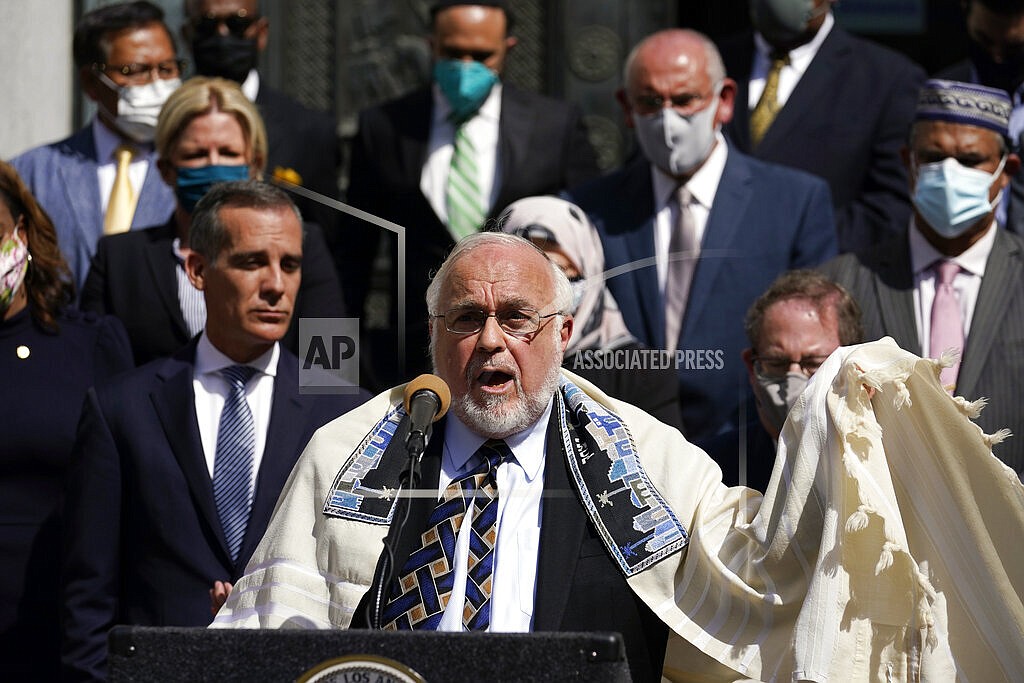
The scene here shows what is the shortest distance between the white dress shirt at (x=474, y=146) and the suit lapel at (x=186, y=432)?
1772 millimetres

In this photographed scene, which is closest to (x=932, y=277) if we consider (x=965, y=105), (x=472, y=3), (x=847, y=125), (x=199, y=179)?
(x=965, y=105)

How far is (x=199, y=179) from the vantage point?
6.19 meters

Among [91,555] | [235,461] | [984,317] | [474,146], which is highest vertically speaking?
[474,146]

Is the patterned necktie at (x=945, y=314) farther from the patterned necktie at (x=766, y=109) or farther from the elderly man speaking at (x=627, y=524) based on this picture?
the elderly man speaking at (x=627, y=524)

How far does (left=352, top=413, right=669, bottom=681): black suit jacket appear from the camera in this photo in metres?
4.43

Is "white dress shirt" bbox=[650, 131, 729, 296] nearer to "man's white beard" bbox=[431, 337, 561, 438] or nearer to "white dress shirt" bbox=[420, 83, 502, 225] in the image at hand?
"white dress shirt" bbox=[420, 83, 502, 225]

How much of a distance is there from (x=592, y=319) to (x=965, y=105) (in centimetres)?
161

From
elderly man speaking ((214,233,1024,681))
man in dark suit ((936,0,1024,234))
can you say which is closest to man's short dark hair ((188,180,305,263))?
elderly man speaking ((214,233,1024,681))

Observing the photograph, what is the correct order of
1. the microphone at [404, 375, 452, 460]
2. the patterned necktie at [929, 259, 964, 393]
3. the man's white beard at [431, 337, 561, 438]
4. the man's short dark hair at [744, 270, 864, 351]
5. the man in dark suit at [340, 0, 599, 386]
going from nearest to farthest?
the microphone at [404, 375, 452, 460] < the man's white beard at [431, 337, 561, 438] < the man's short dark hair at [744, 270, 864, 351] < the patterned necktie at [929, 259, 964, 393] < the man in dark suit at [340, 0, 599, 386]

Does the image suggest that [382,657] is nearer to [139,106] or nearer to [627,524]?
[627,524]

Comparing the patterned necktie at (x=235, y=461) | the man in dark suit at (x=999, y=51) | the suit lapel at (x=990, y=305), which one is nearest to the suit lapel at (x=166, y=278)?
the patterned necktie at (x=235, y=461)

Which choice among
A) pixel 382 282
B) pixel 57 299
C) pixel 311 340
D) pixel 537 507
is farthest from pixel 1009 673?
pixel 382 282

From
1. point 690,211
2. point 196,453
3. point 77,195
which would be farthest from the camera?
point 77,195

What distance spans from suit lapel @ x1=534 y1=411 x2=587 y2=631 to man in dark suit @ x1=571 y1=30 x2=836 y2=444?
57.2 inches
